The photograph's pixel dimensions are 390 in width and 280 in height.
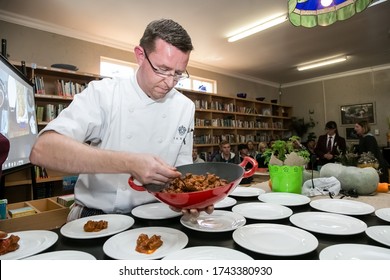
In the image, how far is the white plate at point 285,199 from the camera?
110 cm

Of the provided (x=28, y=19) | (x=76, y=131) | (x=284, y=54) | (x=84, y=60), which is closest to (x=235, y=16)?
(x=284, y=54)

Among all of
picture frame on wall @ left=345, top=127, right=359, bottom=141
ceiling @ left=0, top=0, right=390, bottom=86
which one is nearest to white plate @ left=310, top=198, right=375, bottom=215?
ceiling @ left=0, top=0, right=390, bottom=86

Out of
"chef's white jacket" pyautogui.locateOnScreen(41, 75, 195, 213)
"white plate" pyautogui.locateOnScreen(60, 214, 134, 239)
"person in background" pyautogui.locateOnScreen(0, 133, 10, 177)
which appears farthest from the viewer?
"chef's white jacket" pyautogui.locateOnScreen(41, 75, 195, 213)

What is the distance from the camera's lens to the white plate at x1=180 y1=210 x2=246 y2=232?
2.61 ft

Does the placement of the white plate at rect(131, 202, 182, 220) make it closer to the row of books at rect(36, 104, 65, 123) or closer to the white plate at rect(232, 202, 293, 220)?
the white plate at rect(232, 202, 293, 220)

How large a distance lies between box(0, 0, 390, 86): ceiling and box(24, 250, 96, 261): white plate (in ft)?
11.4

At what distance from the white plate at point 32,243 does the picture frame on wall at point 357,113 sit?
27.2ft

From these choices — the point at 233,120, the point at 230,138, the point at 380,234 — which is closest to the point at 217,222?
the point at 380,234

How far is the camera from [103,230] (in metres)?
0.81

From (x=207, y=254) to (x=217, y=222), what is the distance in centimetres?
23

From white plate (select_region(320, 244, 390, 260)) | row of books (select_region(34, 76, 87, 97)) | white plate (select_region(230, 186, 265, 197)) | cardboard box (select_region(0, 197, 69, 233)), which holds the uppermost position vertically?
row of books (select_region(34, 76, 87, 97))

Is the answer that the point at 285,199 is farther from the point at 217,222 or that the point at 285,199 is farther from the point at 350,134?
the point at 350,134

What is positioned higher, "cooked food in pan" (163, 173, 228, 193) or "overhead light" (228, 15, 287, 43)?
"overhead light" (228, 15, 287, 43)
